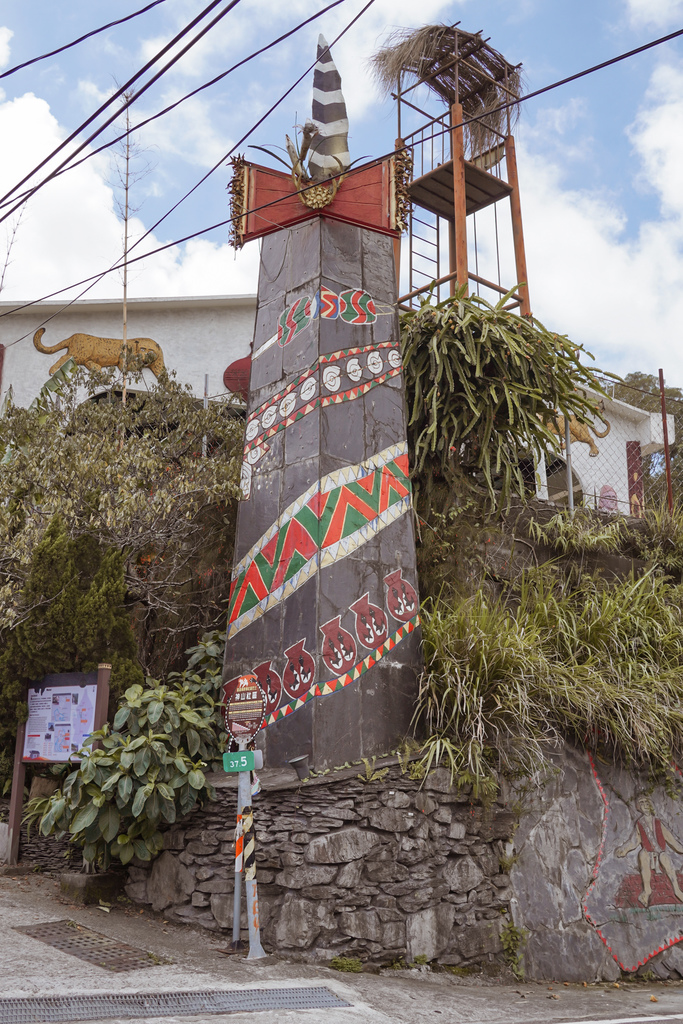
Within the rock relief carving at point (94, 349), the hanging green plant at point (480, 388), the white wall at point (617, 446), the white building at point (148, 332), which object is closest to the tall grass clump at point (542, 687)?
the hanging green plant at point (480, 388)

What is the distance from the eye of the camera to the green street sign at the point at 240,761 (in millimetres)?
6395

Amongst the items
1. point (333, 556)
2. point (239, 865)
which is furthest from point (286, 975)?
point (333, 556)

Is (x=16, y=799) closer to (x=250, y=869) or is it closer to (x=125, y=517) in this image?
(x=125, y=517)

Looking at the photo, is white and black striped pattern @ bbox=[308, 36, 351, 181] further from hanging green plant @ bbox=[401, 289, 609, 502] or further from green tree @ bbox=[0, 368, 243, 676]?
green tree @ bbox=[0, 368, 243, 676]

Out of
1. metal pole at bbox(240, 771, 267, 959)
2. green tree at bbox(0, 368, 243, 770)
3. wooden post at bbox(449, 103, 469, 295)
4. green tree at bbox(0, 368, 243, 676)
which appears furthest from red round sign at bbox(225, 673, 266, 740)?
wooden post at bbox(449, 103, 469, 295)

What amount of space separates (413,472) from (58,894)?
17.2 ft

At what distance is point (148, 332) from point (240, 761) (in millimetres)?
10998

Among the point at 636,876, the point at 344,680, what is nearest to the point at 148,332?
the point at 344,680

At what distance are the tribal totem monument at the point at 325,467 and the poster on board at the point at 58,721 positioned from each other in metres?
1.27

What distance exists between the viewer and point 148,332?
1580cm

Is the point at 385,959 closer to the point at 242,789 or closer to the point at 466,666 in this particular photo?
the point at 242,789

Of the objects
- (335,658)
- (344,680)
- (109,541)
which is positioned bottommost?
(344,680)

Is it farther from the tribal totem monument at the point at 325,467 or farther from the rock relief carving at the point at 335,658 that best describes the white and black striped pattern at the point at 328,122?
the rock relief carving at the point at 335,658

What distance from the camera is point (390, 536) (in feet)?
26.5
